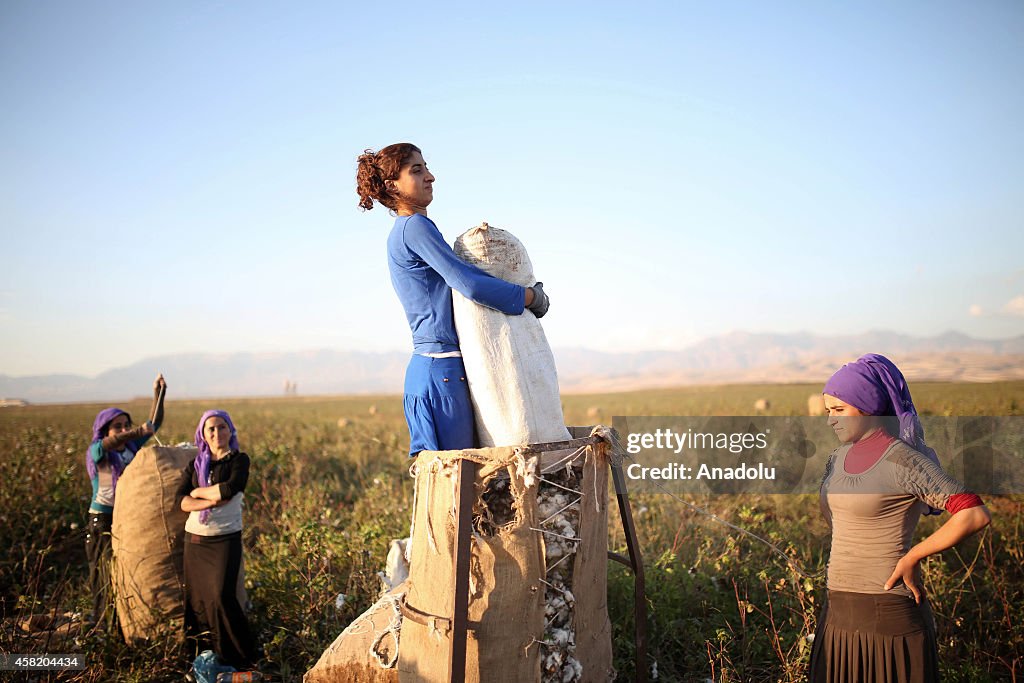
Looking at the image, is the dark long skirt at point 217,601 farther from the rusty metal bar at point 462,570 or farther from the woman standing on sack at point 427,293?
the rusty metal bar at point 462,570

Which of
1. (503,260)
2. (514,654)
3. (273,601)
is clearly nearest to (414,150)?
(503,260)

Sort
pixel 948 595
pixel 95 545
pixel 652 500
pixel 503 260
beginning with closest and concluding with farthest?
1. pixel 503 260
2. pixel 948 595
3. pixel 95 545
4. pixel 652 500

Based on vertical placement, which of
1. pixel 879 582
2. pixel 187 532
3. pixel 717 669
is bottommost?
pixel 717 669

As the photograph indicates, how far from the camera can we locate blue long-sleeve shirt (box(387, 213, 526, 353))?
300 centimetres

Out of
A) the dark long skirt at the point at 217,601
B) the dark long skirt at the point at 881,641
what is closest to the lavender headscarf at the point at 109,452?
the dark long skirt at the point at 217,601

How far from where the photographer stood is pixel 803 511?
7.50 metres

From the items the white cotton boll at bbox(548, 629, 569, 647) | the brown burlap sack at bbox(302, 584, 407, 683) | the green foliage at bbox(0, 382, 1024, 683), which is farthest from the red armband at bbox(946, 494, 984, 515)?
the brown burlap sack at bbox(302, 584, 407, 683)

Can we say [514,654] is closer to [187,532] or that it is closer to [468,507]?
[468,507]

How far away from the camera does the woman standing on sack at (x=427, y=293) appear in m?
3.03

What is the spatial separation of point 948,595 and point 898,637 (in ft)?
8.54

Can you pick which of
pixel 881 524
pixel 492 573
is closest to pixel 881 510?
pixel 881 524

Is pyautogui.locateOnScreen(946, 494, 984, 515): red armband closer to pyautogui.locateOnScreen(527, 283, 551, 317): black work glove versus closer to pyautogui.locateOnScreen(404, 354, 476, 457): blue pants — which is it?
pyautogui.locateOnScreen(527, 283, 551, 317): black work glove

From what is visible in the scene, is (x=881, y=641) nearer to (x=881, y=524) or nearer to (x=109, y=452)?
(x=881, y=524)

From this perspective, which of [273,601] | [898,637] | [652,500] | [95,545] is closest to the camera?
[898,637]
